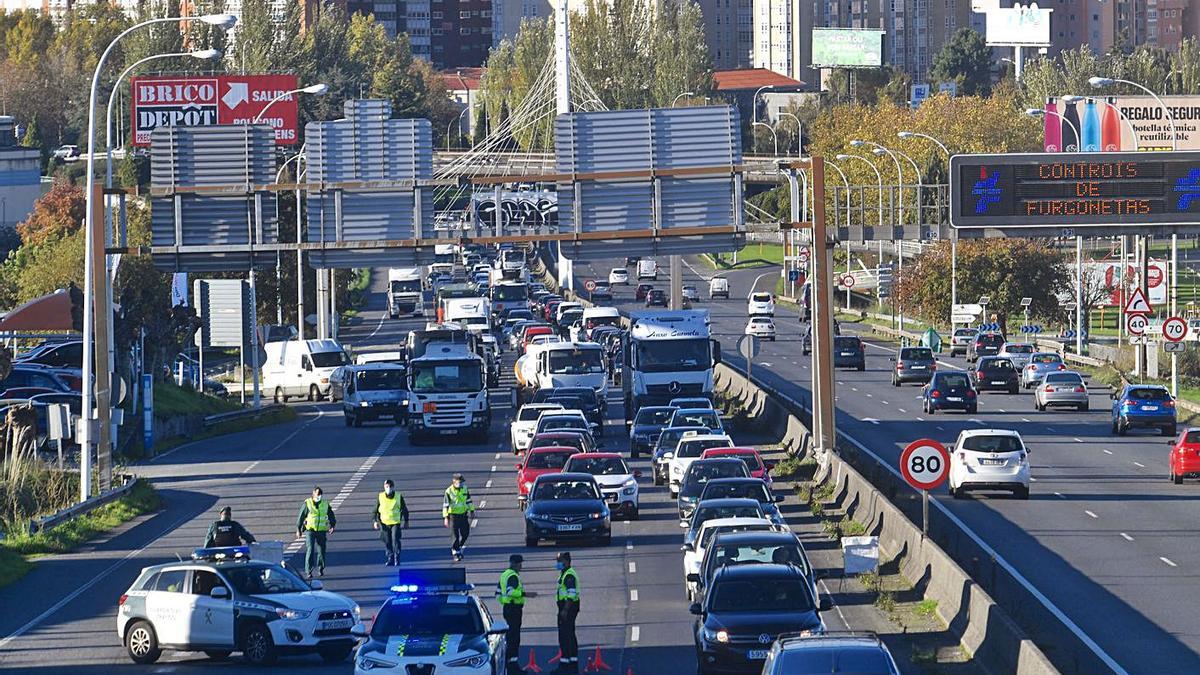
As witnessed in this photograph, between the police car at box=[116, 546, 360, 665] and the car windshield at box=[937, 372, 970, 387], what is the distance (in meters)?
36.8

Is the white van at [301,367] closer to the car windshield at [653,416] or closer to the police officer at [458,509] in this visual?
the car windshield at [653,416]

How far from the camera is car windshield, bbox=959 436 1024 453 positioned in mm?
37875

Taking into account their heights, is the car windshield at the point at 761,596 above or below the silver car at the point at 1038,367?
above

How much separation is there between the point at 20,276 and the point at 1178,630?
2850 inches

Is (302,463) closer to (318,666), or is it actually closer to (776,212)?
(318,666)

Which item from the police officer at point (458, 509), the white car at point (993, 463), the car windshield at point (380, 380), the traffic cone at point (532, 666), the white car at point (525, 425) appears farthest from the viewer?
the car windshield at point (380, 380)

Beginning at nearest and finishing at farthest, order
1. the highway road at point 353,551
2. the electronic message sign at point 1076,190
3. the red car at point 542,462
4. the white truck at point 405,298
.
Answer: the highway road at point 353,551 → the red car at point 542,462 → the electronic message sign at point 1076,190 → the white truck at point 405,298

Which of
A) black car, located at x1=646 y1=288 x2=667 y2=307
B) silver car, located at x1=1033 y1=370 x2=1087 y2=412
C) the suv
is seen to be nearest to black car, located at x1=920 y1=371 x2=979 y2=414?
silver car, located at x1=1033 y1=370 x2=1087 y2=412

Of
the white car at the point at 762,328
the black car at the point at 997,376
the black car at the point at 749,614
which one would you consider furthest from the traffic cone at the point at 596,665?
the white car at the point at 762,328

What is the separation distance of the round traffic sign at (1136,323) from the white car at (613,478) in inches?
940

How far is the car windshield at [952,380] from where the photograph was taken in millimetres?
57781

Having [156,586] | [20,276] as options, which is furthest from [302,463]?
[20,276]

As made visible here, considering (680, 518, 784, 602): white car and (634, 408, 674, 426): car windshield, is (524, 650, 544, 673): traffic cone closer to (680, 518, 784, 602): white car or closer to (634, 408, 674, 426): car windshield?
(680, 518, 784, 602): white car

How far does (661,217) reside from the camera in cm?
4069
